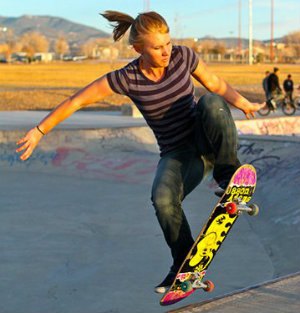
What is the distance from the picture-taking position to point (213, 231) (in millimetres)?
4250

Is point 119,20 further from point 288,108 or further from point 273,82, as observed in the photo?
point 288,108

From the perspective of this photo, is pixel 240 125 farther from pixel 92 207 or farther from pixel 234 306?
pixel 234 306

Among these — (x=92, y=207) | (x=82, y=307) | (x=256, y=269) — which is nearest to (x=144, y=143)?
(x=92, y=207)

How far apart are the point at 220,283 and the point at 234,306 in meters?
2.69

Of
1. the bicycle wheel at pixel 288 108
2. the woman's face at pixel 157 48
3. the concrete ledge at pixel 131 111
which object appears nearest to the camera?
the woman's face at pixel 157 48

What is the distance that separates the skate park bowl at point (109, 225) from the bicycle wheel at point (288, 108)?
996cm

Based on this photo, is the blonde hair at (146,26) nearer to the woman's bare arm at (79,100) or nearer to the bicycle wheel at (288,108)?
the woman's bare arm at (79,100)

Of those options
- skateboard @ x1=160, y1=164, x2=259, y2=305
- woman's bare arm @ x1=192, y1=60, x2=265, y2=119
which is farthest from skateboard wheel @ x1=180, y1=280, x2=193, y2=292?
woman's bare arm @ x1=192, y1=60, x2=265, y2=119

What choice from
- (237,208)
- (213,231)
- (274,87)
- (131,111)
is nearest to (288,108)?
(274,87)

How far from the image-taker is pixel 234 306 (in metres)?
4.30

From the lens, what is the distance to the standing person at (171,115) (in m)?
3.96

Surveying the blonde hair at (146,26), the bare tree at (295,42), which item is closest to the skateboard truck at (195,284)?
the blonde hair at (146,26)

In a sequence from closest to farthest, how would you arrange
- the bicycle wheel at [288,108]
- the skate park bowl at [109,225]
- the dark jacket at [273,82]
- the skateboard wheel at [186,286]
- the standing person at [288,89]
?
the skateboard wheel at [186,286] < the skate park bowl at [109,225] < the dark jacket at [273,82] < the bicycle wheel at [288,108] < the standing person at [288,89]

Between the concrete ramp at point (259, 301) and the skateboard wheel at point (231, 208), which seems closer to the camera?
the skateboard wheel at point (231, 208)
